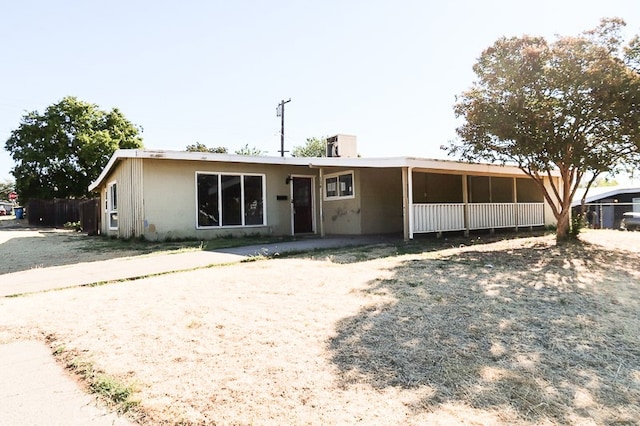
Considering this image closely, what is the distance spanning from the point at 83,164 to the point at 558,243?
99.7ft

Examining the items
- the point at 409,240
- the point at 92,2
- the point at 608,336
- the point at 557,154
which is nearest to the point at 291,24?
the point at 92,2

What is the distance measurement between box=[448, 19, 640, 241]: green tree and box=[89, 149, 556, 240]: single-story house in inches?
93.3

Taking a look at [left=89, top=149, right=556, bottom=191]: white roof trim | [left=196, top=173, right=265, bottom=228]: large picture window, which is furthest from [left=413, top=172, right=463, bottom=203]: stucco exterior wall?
[left=196, top=173, right=265, bottom=228]: large picture window

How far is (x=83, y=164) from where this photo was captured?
29125 millimetres

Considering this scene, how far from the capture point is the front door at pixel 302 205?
510 inches

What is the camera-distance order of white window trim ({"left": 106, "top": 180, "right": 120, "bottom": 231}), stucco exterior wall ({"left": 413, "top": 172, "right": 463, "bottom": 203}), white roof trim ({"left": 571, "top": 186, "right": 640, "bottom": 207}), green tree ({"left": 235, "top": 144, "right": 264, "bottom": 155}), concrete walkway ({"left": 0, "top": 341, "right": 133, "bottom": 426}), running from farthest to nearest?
1. green tree ({"left": 235, "top": 144, "right": 264, "bottom": 155})
2. white roof trim ({"left": 571, "top": 186, "right": 640, "bottom": 207})
3. white window trim ({"left": 106, "top": 180, "right": 120, "bottom": 231})
4. stucco exterior wall ({"left": 413, "top": 172, "right": 463, "bottom": 203})
5. concrete walkway ({"left": 0, "top": 341, "right": 133, "bottom": 426})

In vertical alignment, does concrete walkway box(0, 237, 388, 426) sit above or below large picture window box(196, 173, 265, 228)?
below

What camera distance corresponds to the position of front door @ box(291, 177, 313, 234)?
42.5ft

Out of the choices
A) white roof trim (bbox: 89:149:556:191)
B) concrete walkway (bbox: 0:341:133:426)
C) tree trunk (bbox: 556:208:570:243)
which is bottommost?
concrete walkway (bbox: 0:341:133:426)

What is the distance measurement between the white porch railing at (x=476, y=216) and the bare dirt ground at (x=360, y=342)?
445 centimetres

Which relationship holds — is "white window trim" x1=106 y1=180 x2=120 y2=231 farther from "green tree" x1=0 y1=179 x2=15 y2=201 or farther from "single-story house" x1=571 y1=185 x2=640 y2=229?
"green tree" x1=0 y1=179 x2=15 y2=201

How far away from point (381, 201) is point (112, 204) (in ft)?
30.8

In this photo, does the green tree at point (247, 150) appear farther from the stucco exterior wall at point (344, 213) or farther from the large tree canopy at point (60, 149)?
the stucco exterior wall at point (344, 213)

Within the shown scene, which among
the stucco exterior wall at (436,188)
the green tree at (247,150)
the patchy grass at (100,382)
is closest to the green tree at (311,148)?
the green tree at (247,150)
